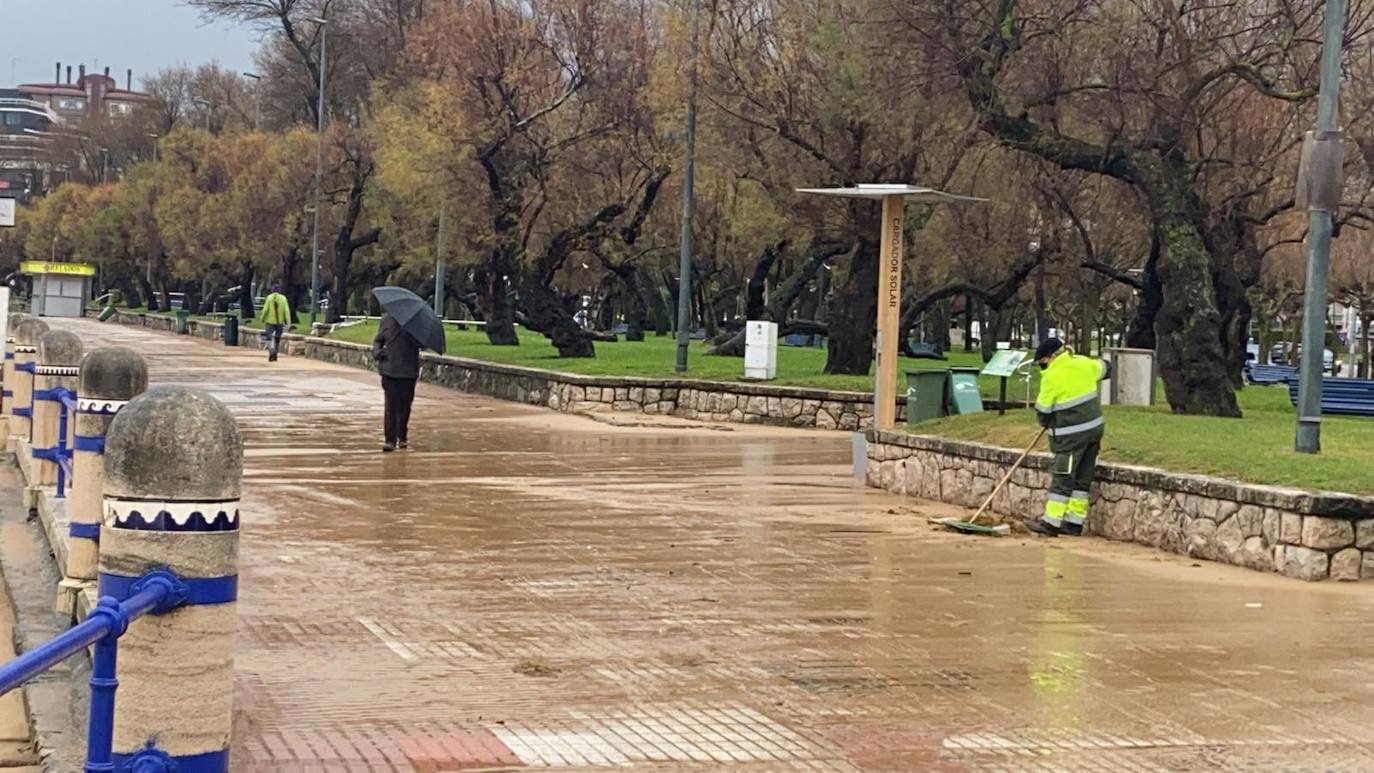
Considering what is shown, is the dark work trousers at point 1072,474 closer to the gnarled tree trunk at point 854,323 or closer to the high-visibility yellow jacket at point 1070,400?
the high-visibility yellow jacket at point 1070,400

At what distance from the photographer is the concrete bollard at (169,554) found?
14.6ft

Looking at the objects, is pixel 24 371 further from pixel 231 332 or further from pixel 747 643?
pixel 231 332

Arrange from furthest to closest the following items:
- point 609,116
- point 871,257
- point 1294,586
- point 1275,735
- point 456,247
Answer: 1. point 456,247
2. point 609,116
3. point 871,257
4. point 1294,586
5. point 1275,735

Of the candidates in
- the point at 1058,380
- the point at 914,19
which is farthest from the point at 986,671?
the point at 914,19

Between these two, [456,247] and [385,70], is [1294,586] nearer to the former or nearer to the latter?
[456,247]

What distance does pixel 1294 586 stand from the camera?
10641mm

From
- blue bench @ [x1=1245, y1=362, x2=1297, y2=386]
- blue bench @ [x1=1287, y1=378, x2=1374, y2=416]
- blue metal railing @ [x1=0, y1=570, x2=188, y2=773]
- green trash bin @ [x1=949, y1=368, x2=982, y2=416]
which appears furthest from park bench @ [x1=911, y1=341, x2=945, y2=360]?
blue metal railing @ [x1=0, y1=570, x2=188, y2=773]

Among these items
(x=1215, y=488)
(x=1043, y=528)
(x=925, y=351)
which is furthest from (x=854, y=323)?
(x=925, y=351)

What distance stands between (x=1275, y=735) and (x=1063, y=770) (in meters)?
1.19

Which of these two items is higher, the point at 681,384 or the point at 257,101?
the point at 257,101

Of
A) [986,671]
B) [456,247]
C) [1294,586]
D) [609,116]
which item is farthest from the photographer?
[456,247]

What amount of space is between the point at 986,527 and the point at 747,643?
16.0 feet

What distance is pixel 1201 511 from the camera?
1179 cm

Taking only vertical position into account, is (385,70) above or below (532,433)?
above
